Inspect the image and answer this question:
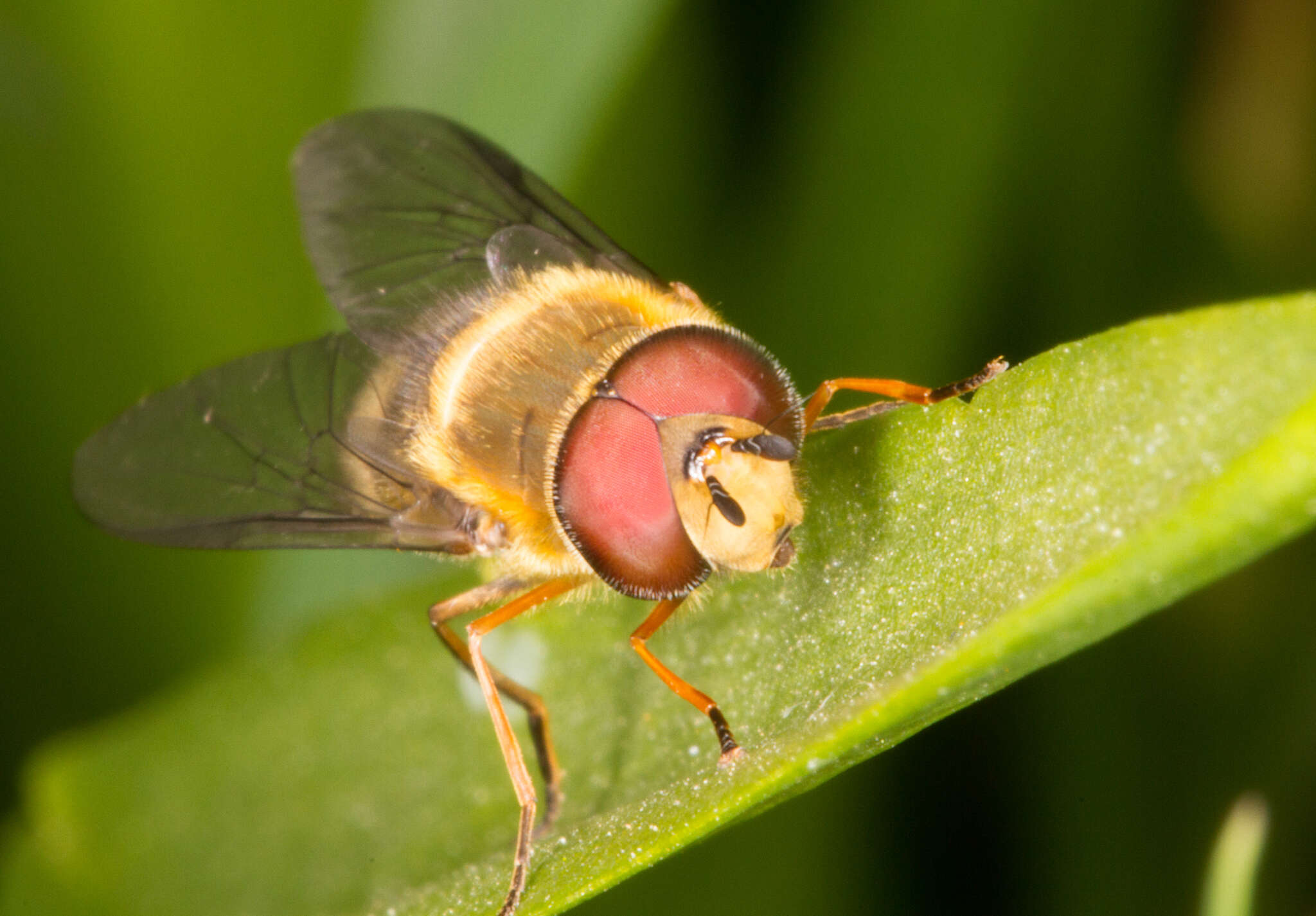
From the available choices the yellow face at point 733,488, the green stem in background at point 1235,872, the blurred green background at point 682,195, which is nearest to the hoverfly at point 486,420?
the yellow face at point 733,488

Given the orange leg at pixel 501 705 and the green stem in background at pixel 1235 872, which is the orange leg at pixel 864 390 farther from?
the green stem in background at pixel 1235 872

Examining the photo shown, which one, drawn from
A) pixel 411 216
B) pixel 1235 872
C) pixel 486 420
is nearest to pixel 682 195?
pixel 411 216

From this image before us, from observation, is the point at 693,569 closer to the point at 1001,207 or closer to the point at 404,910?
the point at 404,910

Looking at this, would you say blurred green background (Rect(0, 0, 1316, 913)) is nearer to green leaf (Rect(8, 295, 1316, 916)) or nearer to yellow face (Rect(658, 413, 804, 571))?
green leaf (Rect(8, 295, 1316, 916))

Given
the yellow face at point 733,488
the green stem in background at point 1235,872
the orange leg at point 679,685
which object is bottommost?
the orange leg at point 679,685

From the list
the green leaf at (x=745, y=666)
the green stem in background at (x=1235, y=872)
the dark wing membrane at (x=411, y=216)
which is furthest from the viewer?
the dark wing membrane at (x=411, y=216)

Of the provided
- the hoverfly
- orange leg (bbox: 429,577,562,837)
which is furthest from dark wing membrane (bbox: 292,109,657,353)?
orange leg (bbox: 429,577,562,837)

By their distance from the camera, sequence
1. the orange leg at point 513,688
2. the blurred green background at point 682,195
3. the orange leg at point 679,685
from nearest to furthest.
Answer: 1. the orange leg at point 679,685
2. the orange leg at point 513,688
3. the blurred green background at point 682,195

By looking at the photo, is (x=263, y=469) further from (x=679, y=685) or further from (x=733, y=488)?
(x=733, y=488)
